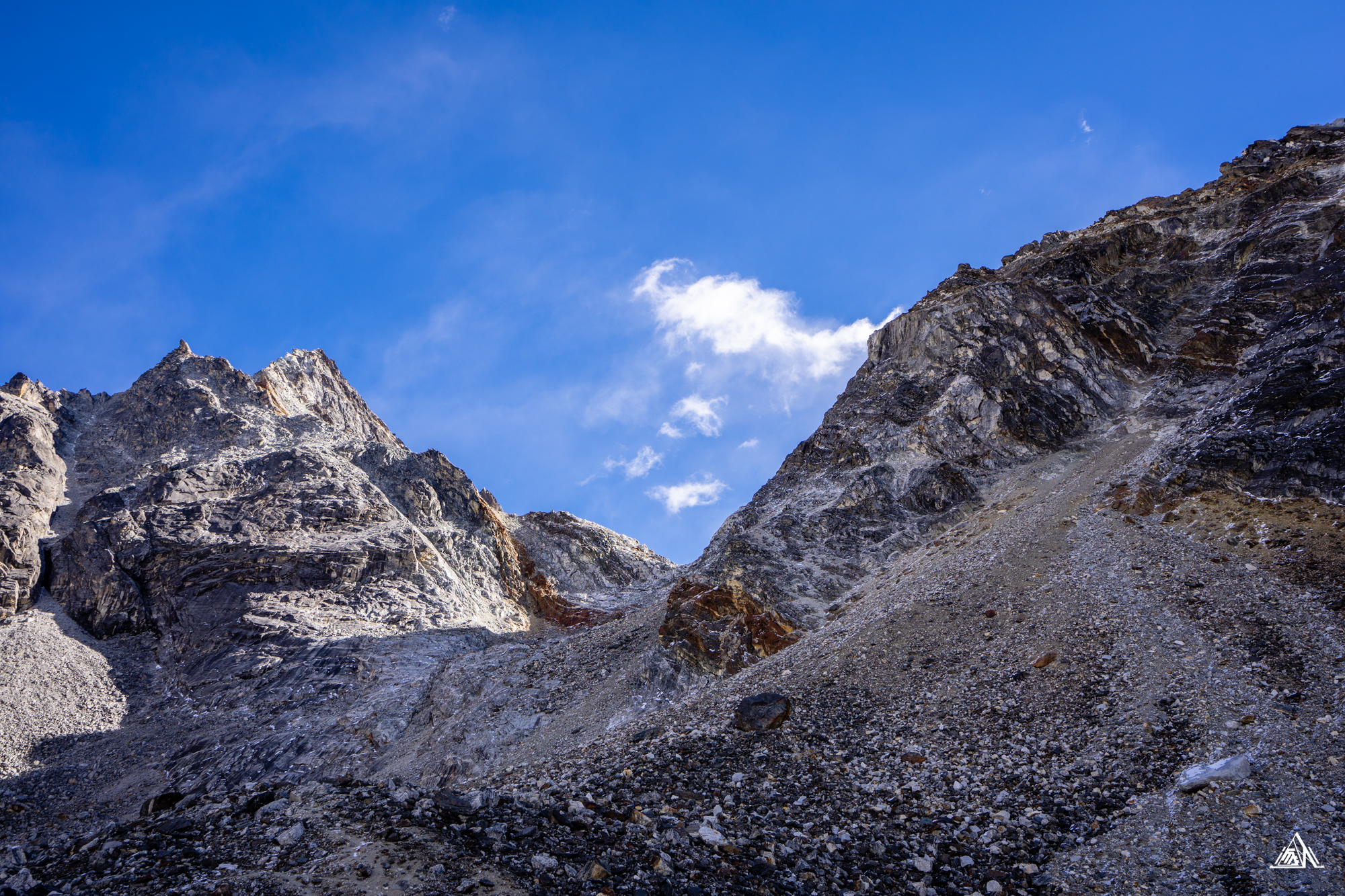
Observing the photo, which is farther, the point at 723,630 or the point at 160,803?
the point at 723,630

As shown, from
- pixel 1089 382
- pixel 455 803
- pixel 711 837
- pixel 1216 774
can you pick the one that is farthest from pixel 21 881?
pixel 1089 382

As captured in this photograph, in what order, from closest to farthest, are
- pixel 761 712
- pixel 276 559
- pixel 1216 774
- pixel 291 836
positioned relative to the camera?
pixel 291 836
pixel 1216 774
pixel 761 712
pixel 276 559

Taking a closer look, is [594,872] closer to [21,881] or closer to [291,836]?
[291,836]

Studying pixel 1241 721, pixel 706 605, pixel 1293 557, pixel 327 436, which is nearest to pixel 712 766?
pixel 1241 721

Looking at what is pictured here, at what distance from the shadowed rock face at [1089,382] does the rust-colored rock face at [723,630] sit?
16 centimetres

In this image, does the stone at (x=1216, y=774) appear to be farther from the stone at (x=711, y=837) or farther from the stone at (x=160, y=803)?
the stone at (x=160, y=803)

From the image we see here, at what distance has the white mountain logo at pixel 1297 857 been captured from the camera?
35.9 feet

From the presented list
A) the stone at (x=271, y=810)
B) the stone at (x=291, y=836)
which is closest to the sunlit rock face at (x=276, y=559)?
the stone at (x=271, y=810)

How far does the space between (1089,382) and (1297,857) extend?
Result: 139 feet

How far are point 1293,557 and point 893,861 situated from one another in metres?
19.8

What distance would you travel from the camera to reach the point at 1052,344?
49688mm

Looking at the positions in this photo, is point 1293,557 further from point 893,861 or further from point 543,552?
point 543,552

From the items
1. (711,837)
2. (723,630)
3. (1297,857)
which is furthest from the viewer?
(723,630)

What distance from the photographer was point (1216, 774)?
1340cm
